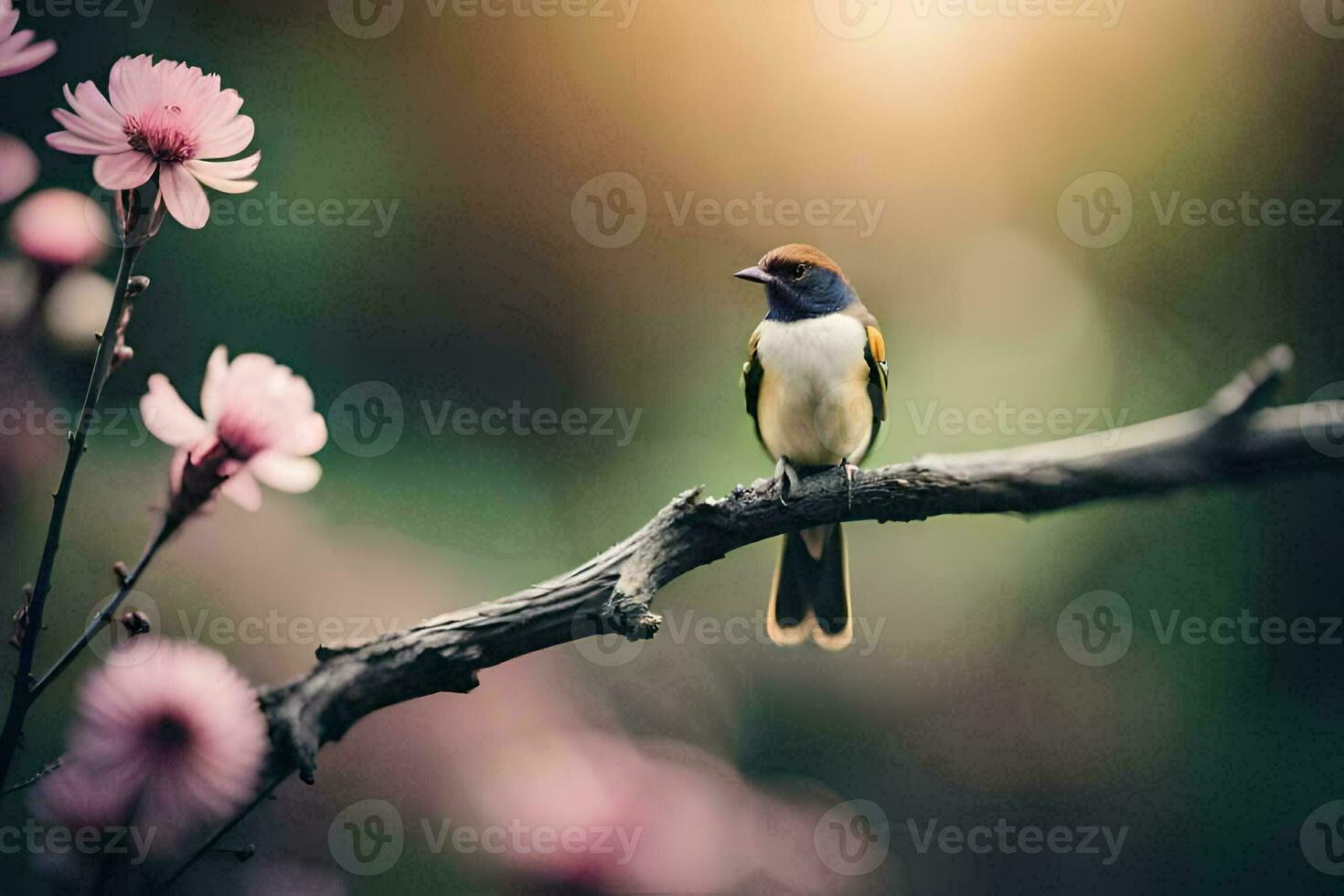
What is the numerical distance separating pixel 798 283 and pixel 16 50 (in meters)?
0.67

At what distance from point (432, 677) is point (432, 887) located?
480mm

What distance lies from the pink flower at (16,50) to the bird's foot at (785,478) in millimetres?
623

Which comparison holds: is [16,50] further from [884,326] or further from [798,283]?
[884,326]

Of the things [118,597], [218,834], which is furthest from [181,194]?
[218,834]

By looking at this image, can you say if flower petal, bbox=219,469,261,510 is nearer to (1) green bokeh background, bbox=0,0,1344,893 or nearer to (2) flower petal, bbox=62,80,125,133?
(2) flower petal, bbox=62,80,125,133

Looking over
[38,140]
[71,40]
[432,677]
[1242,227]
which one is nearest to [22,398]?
[38,140]

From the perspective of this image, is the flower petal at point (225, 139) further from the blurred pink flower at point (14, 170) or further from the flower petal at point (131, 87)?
the blurred pink flower at point (14, 170)

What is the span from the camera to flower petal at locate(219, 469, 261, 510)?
603 millimetres

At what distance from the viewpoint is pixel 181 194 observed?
623 millimetres

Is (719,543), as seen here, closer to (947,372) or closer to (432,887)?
(432,887)

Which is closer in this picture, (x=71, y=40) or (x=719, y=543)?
(x=719, y=543)

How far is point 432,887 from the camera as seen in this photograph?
1.07 m

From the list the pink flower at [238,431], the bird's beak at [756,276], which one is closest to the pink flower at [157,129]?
the pink flower at [238,431]

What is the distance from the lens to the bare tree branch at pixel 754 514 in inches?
27.6
